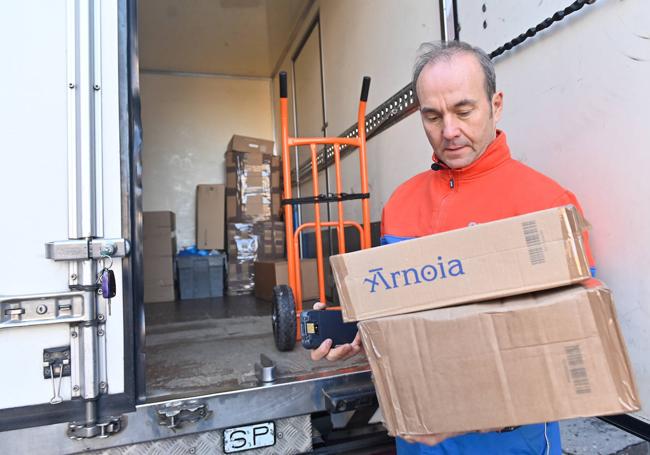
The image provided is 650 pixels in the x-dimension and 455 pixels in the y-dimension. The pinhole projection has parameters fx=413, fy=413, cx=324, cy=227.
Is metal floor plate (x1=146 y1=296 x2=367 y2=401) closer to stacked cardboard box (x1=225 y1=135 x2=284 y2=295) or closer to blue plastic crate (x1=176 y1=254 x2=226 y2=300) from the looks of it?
blue plastic crate (x1=176 y1=254 x2=226 y2=300)

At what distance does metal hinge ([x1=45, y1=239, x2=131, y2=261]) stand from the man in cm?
61

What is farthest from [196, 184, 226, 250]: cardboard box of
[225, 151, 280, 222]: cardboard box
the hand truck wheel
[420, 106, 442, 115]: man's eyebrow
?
[420, 106, 442, 115]: man's eyebrow

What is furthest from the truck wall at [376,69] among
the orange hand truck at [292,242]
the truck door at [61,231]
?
the truck door at [61,231]

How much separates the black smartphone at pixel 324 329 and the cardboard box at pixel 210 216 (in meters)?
4.03

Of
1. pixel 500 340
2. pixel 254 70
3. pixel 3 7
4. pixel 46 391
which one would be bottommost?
pixel 46 391

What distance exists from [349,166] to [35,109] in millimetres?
2471

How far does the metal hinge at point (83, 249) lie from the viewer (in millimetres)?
1019

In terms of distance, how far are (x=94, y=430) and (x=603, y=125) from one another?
1.60 m

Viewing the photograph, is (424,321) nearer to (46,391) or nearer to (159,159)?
(46,391)

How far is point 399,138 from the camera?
2.46 metres

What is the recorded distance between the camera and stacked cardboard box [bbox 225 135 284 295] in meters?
4.86

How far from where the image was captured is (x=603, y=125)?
118 cm

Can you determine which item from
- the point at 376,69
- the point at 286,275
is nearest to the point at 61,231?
the point at 286,275

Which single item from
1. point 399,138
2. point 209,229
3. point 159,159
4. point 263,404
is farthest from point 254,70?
point 263,404
